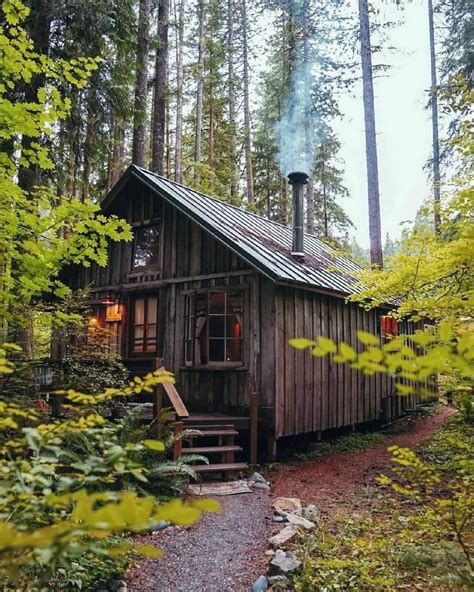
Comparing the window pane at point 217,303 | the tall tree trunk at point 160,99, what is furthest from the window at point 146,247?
the tall tree trunk at point 160,99

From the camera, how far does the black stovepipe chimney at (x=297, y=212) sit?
31.6 feet

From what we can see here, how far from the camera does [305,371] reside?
28.8ft

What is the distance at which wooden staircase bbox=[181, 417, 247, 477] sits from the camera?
7023 millimetres

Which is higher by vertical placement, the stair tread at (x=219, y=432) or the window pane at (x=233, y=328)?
the window pane at (x=233, y=328)

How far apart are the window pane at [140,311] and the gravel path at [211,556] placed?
5.82m

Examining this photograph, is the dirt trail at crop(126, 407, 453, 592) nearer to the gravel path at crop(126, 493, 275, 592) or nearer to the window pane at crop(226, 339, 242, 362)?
the gravel path at crop(126, 493, 275, 592)

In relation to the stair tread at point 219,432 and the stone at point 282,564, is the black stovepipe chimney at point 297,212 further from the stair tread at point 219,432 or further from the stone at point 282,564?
the stone at point 282,564

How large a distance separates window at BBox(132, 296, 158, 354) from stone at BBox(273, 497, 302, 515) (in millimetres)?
5318

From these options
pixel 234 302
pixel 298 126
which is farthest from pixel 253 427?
pixel 298 126

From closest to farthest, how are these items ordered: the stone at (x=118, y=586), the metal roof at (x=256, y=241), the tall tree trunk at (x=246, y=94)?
1. the stone at (x=118, y=586)
2. the metal roof at (x=256, y=241)
3. the tall tree trunk at (x=246, y=94)

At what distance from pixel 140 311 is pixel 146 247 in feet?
4.95

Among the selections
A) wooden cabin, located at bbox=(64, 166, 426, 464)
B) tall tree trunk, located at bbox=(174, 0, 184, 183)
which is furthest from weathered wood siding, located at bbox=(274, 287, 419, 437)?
tall tree trunk, located at bbox=(174, 0, 184, 183)

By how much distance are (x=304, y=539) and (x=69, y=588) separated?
2219 mm

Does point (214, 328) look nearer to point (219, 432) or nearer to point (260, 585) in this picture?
point (219, 432)
